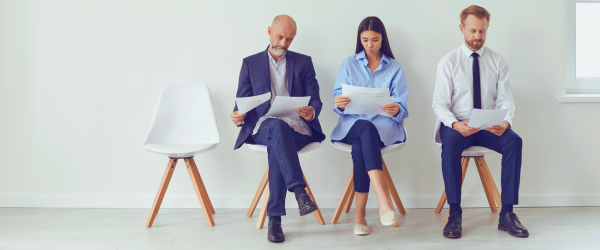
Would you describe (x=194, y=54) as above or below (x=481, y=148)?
above

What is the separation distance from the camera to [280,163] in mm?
1954

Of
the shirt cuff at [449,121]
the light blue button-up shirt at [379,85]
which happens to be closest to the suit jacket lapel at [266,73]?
the light blue button-up shirt at [379,85]

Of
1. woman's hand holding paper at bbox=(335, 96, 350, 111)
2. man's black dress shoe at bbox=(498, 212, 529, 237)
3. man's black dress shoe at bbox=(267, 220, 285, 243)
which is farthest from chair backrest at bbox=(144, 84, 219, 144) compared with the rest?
man's black dress shoe at bbox=(498, 212, 529, 237)

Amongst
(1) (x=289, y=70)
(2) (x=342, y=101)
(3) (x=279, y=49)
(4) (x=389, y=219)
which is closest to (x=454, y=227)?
(4) (x=389, y=219)

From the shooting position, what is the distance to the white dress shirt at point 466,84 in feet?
7.37

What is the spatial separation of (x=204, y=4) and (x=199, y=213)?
4.49 feet

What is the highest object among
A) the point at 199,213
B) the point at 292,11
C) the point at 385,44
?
the point at 292,11

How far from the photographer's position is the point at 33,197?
2.72m

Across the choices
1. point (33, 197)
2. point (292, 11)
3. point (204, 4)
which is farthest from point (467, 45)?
point (33, 197)

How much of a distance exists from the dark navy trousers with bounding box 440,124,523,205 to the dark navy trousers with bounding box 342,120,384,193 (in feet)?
1.17

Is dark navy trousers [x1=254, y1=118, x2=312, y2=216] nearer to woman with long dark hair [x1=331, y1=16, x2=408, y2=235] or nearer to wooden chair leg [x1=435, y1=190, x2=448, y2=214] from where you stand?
woman with long dark hair [x1=331, y1=16, x2=408, y2=235]

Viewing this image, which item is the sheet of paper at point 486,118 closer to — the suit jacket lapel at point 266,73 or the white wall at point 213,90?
the white wall at point 213,90

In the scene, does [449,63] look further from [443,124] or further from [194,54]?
[194,54]

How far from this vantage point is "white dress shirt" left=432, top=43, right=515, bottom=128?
2.25m
